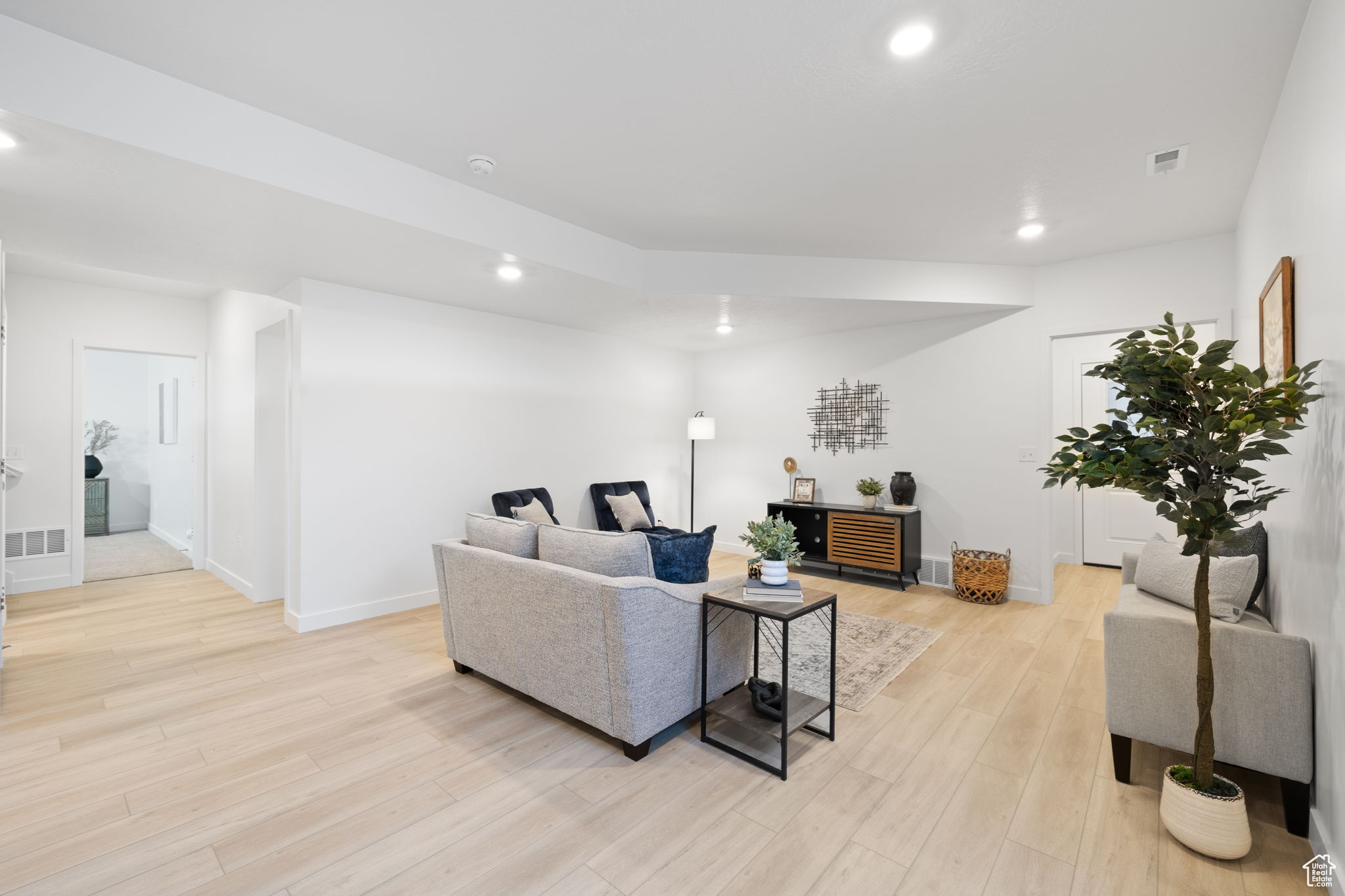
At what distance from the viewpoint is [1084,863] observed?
1.77 m

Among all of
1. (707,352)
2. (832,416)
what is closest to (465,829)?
(832,416)

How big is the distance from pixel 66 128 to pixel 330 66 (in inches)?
36.5

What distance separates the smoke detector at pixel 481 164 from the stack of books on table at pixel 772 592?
2.35m

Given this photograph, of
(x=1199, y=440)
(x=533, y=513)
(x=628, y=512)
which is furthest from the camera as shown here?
(x=628, y=512)

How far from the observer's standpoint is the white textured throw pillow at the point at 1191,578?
2275mm

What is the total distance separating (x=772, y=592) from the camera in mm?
2416

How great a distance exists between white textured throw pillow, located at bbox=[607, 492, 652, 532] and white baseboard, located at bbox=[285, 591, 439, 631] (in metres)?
1.74

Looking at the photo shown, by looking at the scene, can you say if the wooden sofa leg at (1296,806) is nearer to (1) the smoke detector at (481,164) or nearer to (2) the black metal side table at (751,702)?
(2) the black metal side table at (751,702)

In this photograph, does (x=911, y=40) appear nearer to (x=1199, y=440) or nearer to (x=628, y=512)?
(x=1199, y=440)

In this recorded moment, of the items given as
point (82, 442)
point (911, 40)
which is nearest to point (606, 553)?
point (911, 40)

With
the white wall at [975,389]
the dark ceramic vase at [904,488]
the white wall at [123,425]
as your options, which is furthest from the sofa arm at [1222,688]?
the white wall at [123,425]

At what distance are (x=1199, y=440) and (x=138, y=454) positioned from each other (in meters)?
11.0

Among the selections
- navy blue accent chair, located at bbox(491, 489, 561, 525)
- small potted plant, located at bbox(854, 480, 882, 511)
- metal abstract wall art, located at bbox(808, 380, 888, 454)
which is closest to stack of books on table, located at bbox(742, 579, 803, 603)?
navy blue accent chair, located at bbox(491, 489, 561, 525)

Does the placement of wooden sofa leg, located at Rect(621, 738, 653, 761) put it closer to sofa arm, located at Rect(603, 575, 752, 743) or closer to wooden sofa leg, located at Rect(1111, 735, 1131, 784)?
sofa arm, located at Rect(603, 575, 752, 743)
